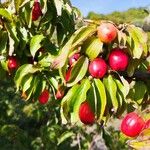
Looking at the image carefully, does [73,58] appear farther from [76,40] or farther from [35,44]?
[35,44]

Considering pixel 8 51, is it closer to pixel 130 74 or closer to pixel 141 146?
pixel 130 74

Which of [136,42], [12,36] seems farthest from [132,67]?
[12,36]

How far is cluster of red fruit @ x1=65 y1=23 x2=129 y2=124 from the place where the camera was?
174 cm

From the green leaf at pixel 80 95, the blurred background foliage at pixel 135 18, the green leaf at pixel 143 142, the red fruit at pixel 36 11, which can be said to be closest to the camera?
the green leaf at pixel 143 142

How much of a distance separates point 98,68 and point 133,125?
0.72ft

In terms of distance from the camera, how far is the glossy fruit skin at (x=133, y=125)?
1.76 m

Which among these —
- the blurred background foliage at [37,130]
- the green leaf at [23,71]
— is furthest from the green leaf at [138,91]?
the blurred background foliage at [37,130]

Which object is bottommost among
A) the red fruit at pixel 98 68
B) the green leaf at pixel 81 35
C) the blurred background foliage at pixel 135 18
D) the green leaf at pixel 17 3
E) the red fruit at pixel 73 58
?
the blurred background foliage at pixel 135 18

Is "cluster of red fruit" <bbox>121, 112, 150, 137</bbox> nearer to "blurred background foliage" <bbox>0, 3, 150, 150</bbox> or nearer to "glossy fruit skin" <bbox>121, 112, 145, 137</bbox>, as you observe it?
"glossy fruit skin" <bbox>121, 112, 145, 137</bbox>

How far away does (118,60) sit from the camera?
173 centimetres

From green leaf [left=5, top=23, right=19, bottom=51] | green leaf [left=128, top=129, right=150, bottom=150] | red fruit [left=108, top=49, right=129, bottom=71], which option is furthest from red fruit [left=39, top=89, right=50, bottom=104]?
green leaf [left=128, top=129, right=150, bottom=150]

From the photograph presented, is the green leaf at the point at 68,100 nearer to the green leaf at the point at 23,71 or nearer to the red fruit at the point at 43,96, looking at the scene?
the green leaf at the point at 23,71

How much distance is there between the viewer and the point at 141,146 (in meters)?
1.54

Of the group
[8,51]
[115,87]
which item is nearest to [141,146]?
[115,87]
